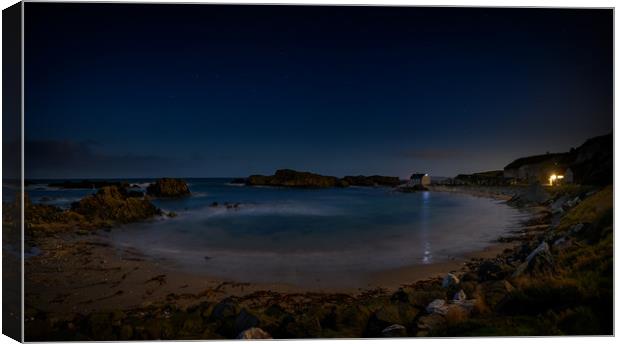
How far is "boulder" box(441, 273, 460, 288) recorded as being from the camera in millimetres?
4286

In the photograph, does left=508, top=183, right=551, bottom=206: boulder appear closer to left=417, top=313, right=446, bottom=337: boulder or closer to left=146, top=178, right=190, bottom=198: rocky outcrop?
left=417, top=313, right=446, bottom=337: boulder

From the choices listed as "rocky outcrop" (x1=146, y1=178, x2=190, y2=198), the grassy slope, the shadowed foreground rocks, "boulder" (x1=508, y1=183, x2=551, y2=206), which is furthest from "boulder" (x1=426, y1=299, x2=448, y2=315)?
the shadowed foreground rocks

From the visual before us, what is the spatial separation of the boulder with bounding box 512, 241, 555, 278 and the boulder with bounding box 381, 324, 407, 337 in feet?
4.53

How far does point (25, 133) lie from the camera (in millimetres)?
4035

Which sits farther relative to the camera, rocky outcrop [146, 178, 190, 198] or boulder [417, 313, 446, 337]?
rocky outcrop [146, 178, 190, 198]

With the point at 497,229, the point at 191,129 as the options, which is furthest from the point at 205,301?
the point at 497,229

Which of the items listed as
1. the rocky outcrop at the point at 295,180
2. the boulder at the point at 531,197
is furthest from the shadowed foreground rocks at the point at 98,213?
the boulder at the point at 531,197

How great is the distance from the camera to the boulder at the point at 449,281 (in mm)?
4286

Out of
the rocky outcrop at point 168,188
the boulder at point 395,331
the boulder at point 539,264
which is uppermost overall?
the rocky outcrop at point 168,188

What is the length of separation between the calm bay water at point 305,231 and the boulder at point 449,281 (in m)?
0.27

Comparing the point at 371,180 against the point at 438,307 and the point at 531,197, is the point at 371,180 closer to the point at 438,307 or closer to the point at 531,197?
the point at 438,307

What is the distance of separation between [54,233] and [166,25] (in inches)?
110

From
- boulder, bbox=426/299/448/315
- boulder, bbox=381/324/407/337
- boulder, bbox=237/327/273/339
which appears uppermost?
boulder, bbox=426/299/448/315

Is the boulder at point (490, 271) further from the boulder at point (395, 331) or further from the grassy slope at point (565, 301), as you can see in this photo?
the boulder at point (395, 331)
